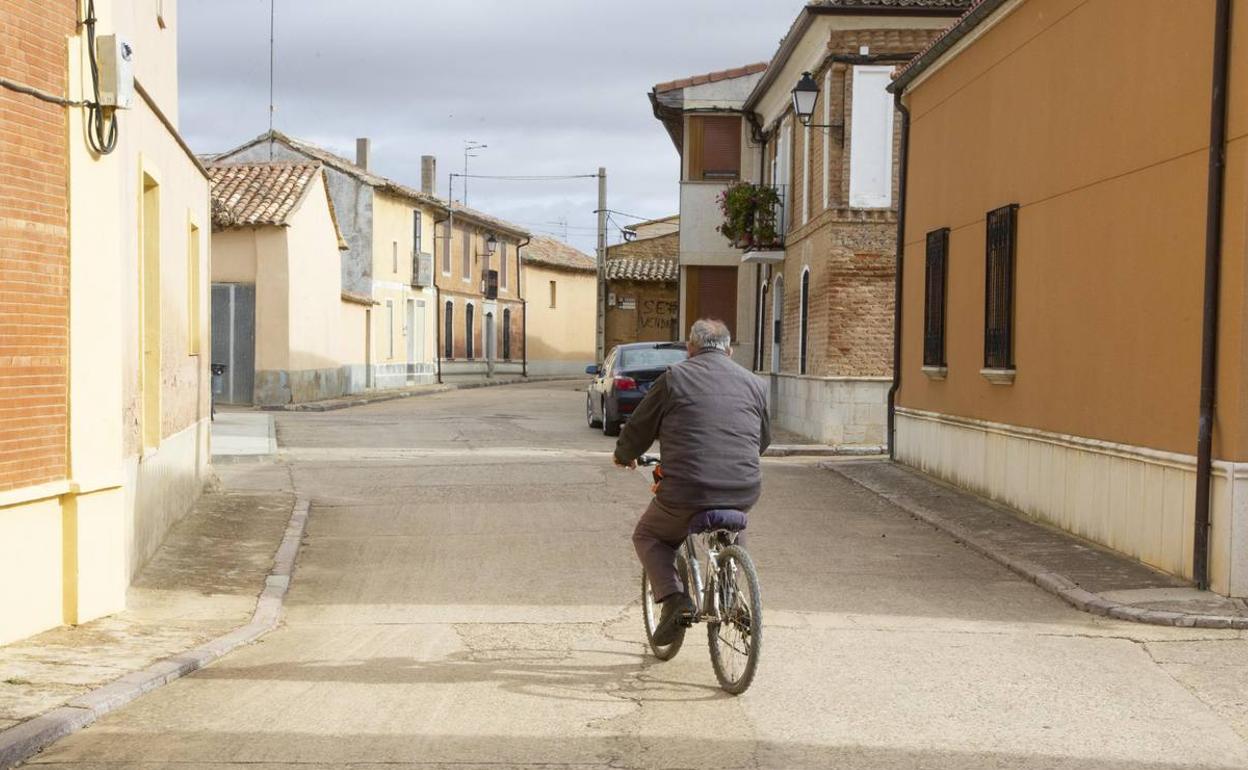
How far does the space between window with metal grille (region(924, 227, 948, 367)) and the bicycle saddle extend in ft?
33.6

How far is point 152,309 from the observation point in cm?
1131

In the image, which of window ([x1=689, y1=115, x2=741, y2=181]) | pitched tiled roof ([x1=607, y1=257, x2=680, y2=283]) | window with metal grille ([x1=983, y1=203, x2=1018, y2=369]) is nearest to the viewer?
window with metal grille ([x1=983, y1=203, x2=1018, y2=369])

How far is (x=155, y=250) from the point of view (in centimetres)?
1127

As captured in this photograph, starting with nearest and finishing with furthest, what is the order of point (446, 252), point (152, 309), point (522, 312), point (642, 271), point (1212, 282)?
point (1212, 282), point (152, 309), point (446, 252), point (642, 271), point (522, 312)

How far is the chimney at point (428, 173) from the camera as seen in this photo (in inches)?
2422

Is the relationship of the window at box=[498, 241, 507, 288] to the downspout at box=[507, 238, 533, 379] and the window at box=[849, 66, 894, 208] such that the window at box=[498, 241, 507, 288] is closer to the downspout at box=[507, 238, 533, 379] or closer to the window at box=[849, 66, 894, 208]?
the downspout at box=[507, 238, 533, 379]

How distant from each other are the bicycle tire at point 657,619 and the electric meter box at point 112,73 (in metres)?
4.04

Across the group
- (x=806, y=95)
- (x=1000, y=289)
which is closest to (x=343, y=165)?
(x=806, y=95)

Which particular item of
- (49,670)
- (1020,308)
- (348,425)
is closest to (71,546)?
(49,670)

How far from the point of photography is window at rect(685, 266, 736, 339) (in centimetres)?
3222

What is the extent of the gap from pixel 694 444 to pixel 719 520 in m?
0.37

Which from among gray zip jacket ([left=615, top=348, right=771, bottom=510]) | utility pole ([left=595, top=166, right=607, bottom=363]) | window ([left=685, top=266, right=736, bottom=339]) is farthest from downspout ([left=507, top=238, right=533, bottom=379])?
gray zip jacket ([left=615, top=348, right=771, bottom=510])

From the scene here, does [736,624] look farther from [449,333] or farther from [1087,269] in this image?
[449,333]

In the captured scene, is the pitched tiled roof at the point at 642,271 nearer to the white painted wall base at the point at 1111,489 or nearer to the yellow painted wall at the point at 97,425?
the white painted wall base at the point at 1111,489
